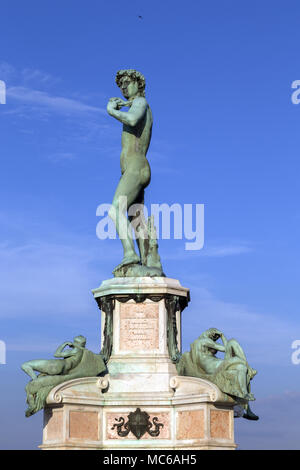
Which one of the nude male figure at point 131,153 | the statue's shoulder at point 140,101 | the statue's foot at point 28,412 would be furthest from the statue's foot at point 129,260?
the statue's foot at point 28,412

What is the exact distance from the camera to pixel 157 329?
1908 cm

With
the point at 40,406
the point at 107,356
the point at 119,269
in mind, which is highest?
the point at 119,269

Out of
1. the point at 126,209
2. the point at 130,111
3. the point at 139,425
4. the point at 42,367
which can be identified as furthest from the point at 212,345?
the point at 130,111

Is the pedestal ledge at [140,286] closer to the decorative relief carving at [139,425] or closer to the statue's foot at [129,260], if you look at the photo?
the statue's foot at [129,260]

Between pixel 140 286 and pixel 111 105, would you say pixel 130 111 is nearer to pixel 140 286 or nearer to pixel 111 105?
pixel 111 105

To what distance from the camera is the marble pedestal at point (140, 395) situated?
17766mm

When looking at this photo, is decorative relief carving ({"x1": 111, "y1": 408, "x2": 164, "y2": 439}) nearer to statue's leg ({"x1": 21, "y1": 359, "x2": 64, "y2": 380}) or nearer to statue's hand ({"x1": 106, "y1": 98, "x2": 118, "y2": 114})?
statue's leg ({"x1": 21, "y1": 359, "x2": 64, "y2": 380})

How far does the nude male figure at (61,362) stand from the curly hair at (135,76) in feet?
20.9

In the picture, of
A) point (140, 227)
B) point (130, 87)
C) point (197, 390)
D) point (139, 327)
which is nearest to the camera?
point (197, 390)

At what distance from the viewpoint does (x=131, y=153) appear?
20.8 meters

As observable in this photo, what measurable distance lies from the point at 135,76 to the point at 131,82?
0.17m
